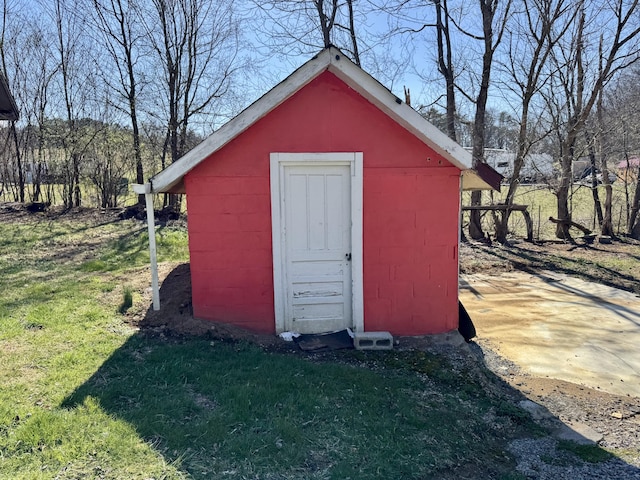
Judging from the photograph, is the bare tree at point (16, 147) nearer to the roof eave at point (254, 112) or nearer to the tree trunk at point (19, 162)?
the tree trunk at point (19, 162)

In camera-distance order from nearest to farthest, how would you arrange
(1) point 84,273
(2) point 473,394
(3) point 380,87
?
1. (2) point 473,394
2. (3) point 380,87
3. (1) point 84,273

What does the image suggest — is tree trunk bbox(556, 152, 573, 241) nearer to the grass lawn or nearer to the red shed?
the red shed

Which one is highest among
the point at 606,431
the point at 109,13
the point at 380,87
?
the point at 109,13

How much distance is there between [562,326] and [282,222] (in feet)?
15.2

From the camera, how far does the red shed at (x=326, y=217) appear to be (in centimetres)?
577

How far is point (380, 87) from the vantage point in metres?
5.44

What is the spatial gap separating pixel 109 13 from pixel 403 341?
16.9m

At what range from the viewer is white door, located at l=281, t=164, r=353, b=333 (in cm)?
590

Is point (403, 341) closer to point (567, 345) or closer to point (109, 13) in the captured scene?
point (567, 345)

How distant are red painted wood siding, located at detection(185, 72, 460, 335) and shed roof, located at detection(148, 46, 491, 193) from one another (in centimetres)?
24

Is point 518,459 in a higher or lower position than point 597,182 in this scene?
lower

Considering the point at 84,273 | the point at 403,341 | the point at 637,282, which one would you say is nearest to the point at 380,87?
the point at 403,341

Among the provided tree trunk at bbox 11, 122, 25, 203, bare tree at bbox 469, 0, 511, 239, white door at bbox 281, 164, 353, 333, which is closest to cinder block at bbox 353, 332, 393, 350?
white door at bbox 281, 164, 353, 333

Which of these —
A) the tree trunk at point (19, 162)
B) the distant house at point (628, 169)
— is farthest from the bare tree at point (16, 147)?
the distant house at point (628, 169)
